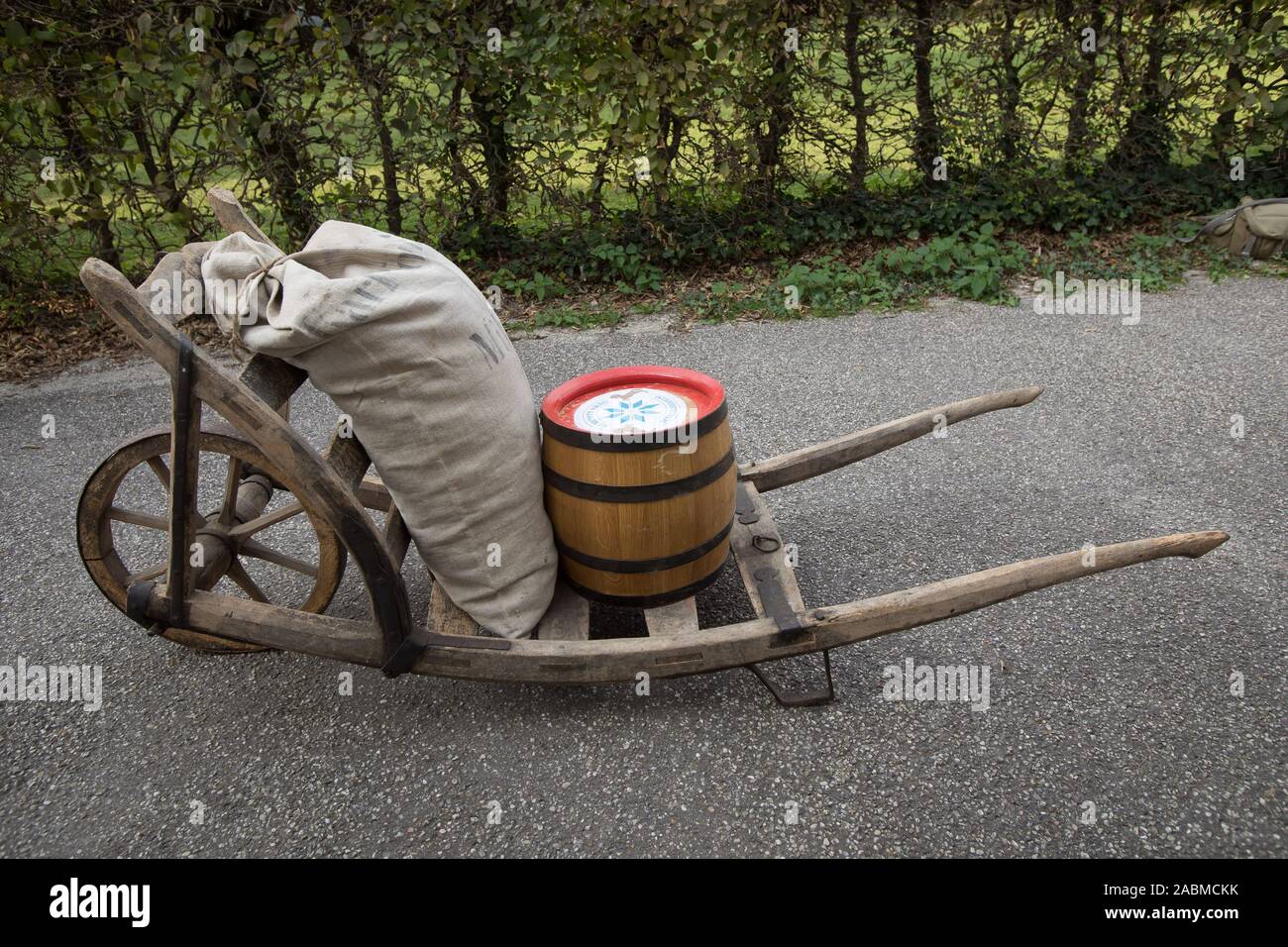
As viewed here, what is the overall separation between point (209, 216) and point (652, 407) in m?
4.77

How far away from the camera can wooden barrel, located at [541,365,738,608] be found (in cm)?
234

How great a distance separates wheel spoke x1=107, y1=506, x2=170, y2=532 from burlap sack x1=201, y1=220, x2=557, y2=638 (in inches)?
38.6

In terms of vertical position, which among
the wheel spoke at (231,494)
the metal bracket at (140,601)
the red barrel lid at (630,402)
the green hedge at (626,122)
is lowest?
the metal bracket at (140,601)

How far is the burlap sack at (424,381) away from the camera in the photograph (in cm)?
207

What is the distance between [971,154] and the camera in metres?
6.25

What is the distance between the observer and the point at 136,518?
283 cm

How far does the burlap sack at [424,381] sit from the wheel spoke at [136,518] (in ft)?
3.22

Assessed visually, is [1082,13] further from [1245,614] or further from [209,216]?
[209,216]

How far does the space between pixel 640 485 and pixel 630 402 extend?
12.3 inches

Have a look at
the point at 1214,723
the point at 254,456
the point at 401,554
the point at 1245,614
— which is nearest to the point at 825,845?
the point at 1214,723

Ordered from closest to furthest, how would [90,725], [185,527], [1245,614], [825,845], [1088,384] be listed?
[825,845] < [185,527] < [90,725] < [1245,614] < [1088,384]

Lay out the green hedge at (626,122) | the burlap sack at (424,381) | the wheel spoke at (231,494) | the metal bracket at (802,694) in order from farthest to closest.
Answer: the green hedge at (626,122) < the wheel spoke at (231,494) < the metal bracket at (802,694) < the burlap sack at (424,381)
